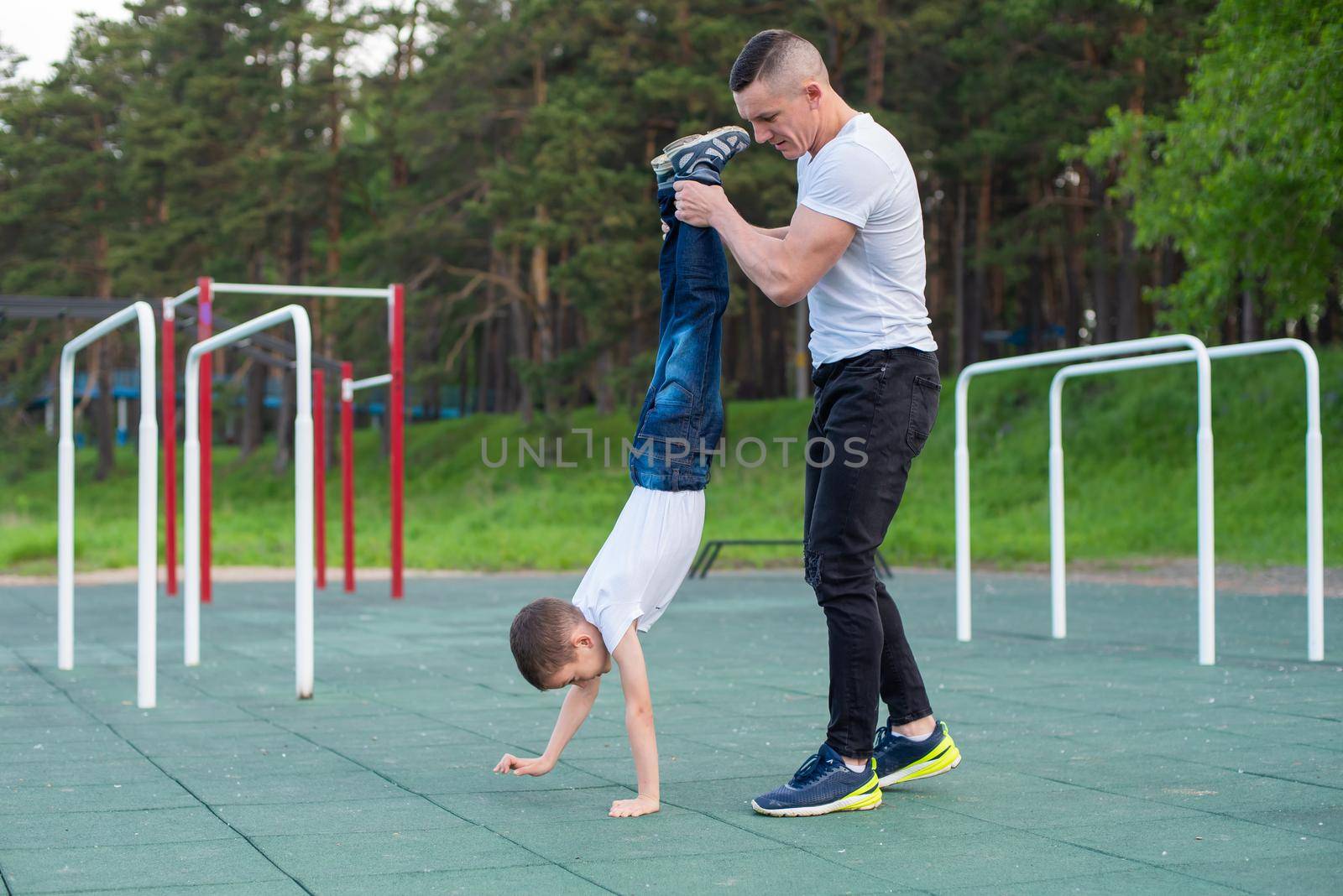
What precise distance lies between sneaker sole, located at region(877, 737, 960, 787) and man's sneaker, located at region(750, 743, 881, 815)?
257 millimetres

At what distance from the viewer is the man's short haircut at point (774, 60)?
126 inches

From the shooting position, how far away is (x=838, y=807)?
10.8 ft

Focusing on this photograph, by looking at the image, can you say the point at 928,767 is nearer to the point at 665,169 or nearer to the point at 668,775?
the point at 668,775

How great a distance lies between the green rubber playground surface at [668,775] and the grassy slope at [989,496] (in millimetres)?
8557

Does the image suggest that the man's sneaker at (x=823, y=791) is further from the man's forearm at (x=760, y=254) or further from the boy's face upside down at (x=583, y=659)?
the man's forearm at (x=760, y=254)

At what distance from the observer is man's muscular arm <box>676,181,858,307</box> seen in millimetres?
3125

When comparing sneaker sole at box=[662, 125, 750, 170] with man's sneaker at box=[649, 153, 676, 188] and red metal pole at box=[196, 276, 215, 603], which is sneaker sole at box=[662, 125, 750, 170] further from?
red metal pole at box=[196, 276, 215, 603]

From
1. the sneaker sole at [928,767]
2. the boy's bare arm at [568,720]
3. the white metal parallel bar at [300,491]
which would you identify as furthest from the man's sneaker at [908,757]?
the white metal parallel bar at [300,491]

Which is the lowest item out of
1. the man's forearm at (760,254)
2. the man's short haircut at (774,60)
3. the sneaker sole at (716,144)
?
the man's forearm at (760,254)

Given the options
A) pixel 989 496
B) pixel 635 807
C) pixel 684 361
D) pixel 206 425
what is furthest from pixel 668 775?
pixel 989 496

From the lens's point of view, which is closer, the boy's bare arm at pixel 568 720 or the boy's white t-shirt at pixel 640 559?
the boy's white t-shirt at pixel 640 559

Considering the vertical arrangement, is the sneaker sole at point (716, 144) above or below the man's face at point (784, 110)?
below

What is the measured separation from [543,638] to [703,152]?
1.13 meters

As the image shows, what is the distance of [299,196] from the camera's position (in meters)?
31.8
